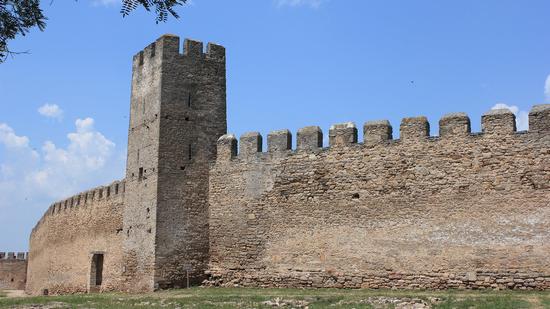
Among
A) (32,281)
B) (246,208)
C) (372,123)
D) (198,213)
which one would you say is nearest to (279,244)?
(246,208)

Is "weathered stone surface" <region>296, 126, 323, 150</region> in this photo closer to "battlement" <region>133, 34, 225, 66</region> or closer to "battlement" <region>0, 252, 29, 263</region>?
"battlement" <region>133, 34, 225, 66</region>

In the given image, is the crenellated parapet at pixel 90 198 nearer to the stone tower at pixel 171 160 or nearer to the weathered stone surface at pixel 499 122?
the stone tower at pixel 171 160

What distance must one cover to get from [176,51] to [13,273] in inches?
1108

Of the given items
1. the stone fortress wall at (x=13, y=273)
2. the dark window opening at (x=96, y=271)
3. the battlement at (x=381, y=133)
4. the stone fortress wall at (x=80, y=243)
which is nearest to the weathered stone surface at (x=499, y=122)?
the battlement at (x=381, y=133)

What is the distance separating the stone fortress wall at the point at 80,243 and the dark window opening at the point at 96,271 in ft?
0.12

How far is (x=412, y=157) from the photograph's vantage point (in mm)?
18141

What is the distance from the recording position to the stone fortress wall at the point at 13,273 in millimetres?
43688

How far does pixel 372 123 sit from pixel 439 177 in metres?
2.53

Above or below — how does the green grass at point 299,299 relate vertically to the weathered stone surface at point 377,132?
below

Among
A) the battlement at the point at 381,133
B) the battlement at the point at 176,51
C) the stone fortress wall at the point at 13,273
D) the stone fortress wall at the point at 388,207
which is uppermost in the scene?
the battlement at the point at 176,51

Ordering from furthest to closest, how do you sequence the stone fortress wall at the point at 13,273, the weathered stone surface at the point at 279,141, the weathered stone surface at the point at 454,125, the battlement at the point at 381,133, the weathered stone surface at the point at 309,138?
the stone fortress wall at the point at 13,273 → the weathered stone surface at the point at 279,141 → the weathered stone surface at the point at 309,138 → the weathered stone surface at the point at 454,125 → the battlement at the point at 381,133

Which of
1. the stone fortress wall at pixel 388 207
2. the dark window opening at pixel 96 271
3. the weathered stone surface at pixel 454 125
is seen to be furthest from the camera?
the dark window opening at pixel 96 271

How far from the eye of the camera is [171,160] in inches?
837

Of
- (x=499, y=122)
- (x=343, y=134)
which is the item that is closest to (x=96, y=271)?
(x=343, y=134)
